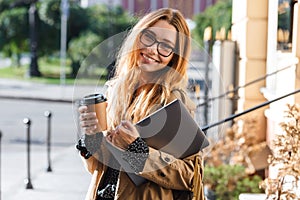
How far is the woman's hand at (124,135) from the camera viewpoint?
6.59 feet

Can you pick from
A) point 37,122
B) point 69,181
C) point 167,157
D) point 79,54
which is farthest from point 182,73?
point 79,54

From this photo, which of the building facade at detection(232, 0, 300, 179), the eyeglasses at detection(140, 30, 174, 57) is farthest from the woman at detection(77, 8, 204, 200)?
the building facade at detection(232, 0, 300, 179)

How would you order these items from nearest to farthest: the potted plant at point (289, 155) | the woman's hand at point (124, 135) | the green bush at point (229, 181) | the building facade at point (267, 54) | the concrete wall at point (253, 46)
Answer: the woman's hand at point (124, 135)
the potted plant at point (289, 155)
the building facade at point (267, 54)
the green bush at point (229, 181)
the concrete wall at point (253, 46)

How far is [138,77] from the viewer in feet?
7.25

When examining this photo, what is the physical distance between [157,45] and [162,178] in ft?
1.58

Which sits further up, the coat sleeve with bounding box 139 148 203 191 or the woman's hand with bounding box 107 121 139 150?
the woman's hand with bounding box 107 121 139 150

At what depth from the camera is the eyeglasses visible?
7.09ft

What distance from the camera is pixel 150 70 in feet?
7.18

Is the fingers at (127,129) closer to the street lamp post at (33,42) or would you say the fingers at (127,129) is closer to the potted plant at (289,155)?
the potted plant at (289,155)

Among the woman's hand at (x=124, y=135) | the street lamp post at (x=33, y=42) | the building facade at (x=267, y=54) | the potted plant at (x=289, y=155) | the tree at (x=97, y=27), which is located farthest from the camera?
the tree at (x=97, y=27)

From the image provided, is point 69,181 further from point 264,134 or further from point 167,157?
point 167,157

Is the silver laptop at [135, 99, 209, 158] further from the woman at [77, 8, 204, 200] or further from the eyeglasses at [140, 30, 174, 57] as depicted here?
the eyeglasses at [140, 30, 174, 57]

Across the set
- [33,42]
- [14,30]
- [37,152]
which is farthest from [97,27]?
[37,152]

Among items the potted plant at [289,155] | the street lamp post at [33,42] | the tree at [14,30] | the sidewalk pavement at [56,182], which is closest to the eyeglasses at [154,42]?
the potted plant at [289,155]
